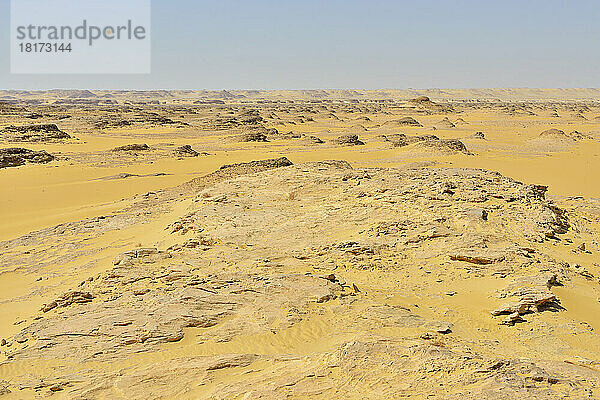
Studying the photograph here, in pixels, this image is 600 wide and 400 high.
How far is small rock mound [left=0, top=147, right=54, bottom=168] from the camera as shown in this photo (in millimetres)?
21938

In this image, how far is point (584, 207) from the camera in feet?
37.0

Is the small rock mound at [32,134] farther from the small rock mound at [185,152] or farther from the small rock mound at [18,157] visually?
the small rock mound at [185,152]

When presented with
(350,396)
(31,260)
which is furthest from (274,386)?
(31,260)

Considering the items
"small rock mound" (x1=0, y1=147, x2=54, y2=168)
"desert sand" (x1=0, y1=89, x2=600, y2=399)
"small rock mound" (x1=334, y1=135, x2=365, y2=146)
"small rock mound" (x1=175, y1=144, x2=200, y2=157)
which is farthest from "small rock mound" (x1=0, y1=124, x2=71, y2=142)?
"desert sand" (x1=0, y1=89, x2=600, y2=399)

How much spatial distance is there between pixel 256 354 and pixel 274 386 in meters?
0.73

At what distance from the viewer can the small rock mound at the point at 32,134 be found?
30.8m

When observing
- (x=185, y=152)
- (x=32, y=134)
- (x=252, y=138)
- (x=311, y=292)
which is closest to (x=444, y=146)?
(x=185, y=152)

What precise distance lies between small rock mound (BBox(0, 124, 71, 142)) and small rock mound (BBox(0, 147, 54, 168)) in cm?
780

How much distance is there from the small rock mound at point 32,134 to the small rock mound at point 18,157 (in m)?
7.80

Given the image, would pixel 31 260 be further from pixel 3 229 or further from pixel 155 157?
pixel 155 157

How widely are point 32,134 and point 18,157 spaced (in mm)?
10282

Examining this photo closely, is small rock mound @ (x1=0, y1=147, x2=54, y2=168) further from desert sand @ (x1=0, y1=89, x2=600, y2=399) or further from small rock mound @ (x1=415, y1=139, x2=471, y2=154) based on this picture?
small rock mound @ (x1=415, y1=139, x2=471, y2=154)

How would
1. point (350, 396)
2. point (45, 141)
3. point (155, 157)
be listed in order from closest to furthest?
point (350, 396), point (155, 157), point (45, 141)

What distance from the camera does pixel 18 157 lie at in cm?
2264
